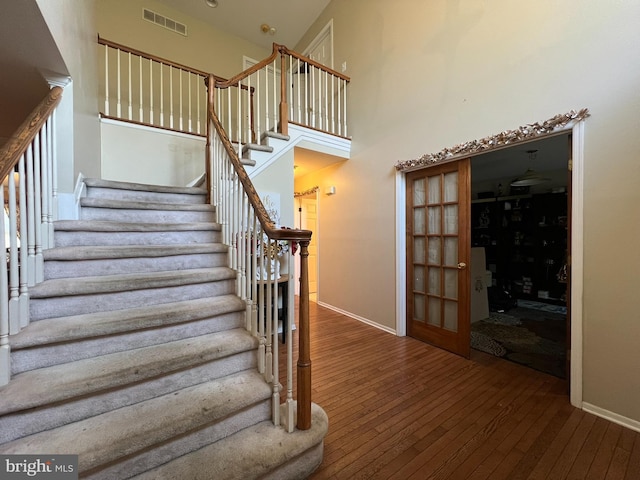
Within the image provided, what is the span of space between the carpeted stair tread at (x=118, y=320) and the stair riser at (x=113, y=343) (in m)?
0.04

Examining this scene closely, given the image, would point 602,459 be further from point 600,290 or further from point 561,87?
point 561,87

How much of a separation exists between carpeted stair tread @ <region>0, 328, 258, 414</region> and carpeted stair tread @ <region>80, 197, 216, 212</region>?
1303 millimetres

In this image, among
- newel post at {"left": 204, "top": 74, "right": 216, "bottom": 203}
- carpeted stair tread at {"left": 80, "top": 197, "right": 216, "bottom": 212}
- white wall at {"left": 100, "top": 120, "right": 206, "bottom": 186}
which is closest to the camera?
carpeted stair tread at {"left": 80, "top": 197, "right": 216, "bottom": 212}

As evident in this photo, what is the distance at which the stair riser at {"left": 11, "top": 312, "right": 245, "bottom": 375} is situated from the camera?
1207 millimetres

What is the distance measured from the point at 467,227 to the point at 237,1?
5.02 metres

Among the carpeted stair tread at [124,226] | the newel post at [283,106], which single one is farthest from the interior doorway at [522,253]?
the carpeted stair tread at [124,226]

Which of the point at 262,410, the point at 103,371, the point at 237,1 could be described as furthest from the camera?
the point at 237,1

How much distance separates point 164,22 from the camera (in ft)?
13.9

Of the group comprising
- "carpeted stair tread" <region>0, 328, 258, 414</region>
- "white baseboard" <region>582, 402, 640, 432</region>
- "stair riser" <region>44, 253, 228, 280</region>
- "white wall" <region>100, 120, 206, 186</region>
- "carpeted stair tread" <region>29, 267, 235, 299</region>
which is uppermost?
"white wall" <region>100, 120, 206, 186</region>

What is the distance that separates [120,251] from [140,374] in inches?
36.0

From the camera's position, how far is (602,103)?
176 centimetres

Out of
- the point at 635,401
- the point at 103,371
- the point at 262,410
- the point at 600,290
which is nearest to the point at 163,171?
the point at 103,371

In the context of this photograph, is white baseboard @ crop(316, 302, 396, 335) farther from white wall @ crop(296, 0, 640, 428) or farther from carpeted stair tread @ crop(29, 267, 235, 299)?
carpeted stair tread @ crop(29, 267, 235, 299)

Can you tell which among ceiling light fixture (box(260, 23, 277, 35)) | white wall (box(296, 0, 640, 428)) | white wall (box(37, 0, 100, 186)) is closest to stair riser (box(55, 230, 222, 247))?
white wall (box(37, 0, 100, 186))
